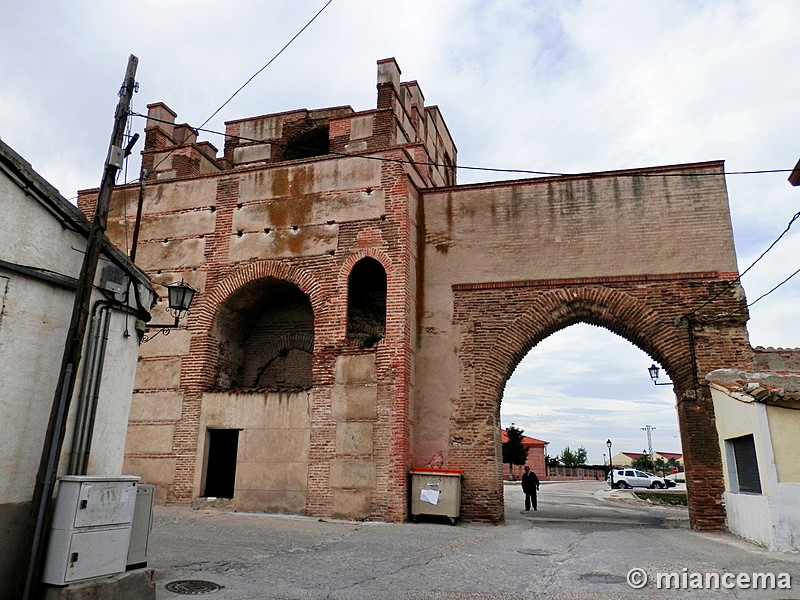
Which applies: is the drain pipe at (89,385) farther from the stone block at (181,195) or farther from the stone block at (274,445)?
the stone block at (181,195)

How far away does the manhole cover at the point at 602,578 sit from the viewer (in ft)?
20.7

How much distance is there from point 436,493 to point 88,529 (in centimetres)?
738

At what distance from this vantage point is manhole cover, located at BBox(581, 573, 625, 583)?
6297mm

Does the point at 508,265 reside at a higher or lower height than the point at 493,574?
higher

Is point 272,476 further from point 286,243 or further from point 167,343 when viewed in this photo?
point 286,243

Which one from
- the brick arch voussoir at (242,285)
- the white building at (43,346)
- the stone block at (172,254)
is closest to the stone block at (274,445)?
the brick arch voussoir at (242,285)

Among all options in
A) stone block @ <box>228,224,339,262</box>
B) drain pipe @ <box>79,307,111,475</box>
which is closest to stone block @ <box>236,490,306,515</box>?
stone block @ <box>228,224,339,262</box>

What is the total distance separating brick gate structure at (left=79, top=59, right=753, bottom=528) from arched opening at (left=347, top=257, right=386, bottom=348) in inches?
2.0

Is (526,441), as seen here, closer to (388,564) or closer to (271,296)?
(271,296)

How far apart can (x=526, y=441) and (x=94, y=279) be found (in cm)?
4374

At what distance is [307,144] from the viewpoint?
16688 mm

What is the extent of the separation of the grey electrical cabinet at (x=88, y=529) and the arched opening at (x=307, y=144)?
40.4 feet

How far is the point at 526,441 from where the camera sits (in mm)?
46062

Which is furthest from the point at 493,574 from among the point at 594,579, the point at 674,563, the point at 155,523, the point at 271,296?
the point at 271,296
